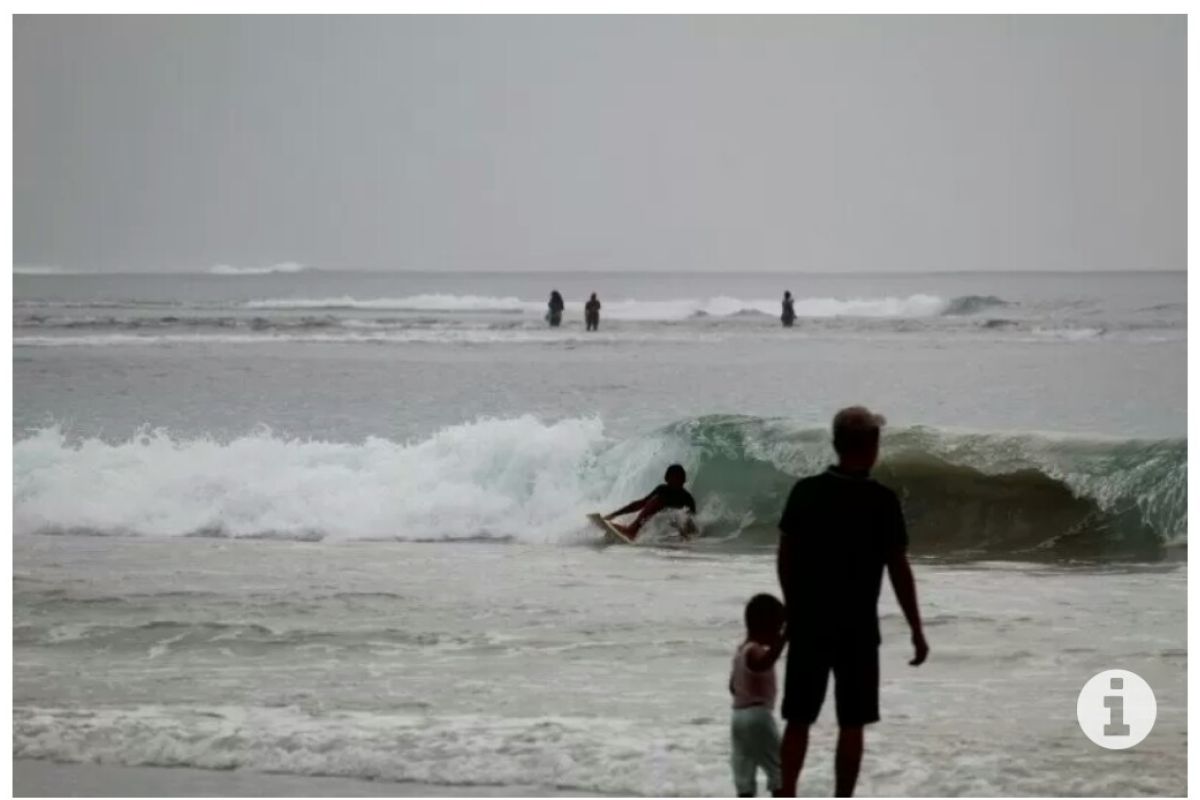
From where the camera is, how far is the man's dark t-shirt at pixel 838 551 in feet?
10.2

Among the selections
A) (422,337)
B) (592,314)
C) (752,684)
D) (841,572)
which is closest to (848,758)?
(752,684)

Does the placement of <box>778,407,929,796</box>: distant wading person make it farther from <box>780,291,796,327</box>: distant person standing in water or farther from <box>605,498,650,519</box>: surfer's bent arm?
<box>780,291,796,327</box>: distant person standing in water

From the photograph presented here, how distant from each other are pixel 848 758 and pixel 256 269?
3.16m

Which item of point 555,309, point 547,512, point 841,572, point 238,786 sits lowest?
point 238,786

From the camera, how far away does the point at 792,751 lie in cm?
321

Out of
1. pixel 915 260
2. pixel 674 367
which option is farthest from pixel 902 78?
pixel 674 367

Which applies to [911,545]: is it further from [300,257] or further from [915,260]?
[300,257]

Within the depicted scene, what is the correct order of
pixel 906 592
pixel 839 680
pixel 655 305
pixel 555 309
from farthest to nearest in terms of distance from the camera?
1. pixel 555 309
2. pixel 655 305
3. pixel 839 680
4. pixel 906 592

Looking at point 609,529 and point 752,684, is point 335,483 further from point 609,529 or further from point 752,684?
point 752,684

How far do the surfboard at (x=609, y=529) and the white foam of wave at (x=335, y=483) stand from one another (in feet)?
0.28

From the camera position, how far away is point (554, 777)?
381 centimetres

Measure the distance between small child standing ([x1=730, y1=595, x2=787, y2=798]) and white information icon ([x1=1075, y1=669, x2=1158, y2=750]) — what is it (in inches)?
45.4

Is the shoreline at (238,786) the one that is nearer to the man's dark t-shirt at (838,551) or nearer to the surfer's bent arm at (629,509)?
the man's dark t-shirt at (838,551)

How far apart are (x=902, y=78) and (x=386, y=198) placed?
5.35 ft
